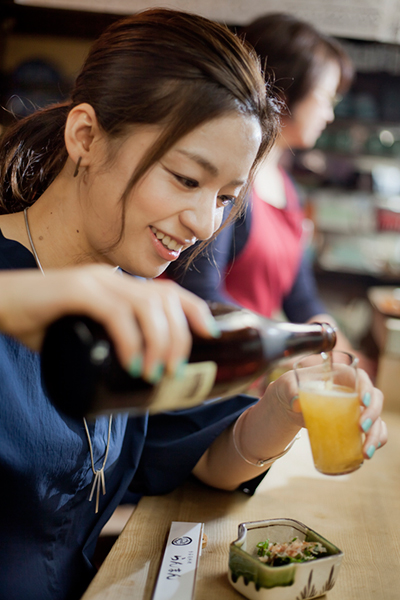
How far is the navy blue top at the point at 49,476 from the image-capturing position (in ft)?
2.67

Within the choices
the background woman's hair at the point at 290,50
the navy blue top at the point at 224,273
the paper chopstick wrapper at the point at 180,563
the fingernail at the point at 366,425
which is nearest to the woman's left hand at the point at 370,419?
the fingernail at the point at 366,425

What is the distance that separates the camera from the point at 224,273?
174cm

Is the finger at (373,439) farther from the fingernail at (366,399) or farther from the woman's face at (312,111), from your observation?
the woman's face at (312,111)

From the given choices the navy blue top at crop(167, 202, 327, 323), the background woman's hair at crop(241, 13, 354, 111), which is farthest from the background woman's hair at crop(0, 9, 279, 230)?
the background woman's hair at crop(241, 13, 354, 111)

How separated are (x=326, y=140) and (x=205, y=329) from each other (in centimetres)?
317

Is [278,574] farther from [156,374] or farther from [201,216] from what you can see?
[201,216]

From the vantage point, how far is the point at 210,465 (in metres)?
1.05

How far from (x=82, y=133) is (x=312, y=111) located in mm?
1241

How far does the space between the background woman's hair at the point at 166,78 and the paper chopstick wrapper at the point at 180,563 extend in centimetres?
51

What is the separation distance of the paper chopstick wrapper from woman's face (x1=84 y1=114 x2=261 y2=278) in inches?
16.4

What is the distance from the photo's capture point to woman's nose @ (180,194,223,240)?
0.83 m

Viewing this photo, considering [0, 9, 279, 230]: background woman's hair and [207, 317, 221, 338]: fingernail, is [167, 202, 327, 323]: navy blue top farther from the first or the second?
[207, 317, 221, 338]: fingernail

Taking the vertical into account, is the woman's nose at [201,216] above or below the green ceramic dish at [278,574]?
above

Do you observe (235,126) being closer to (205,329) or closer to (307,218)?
(205,329)
